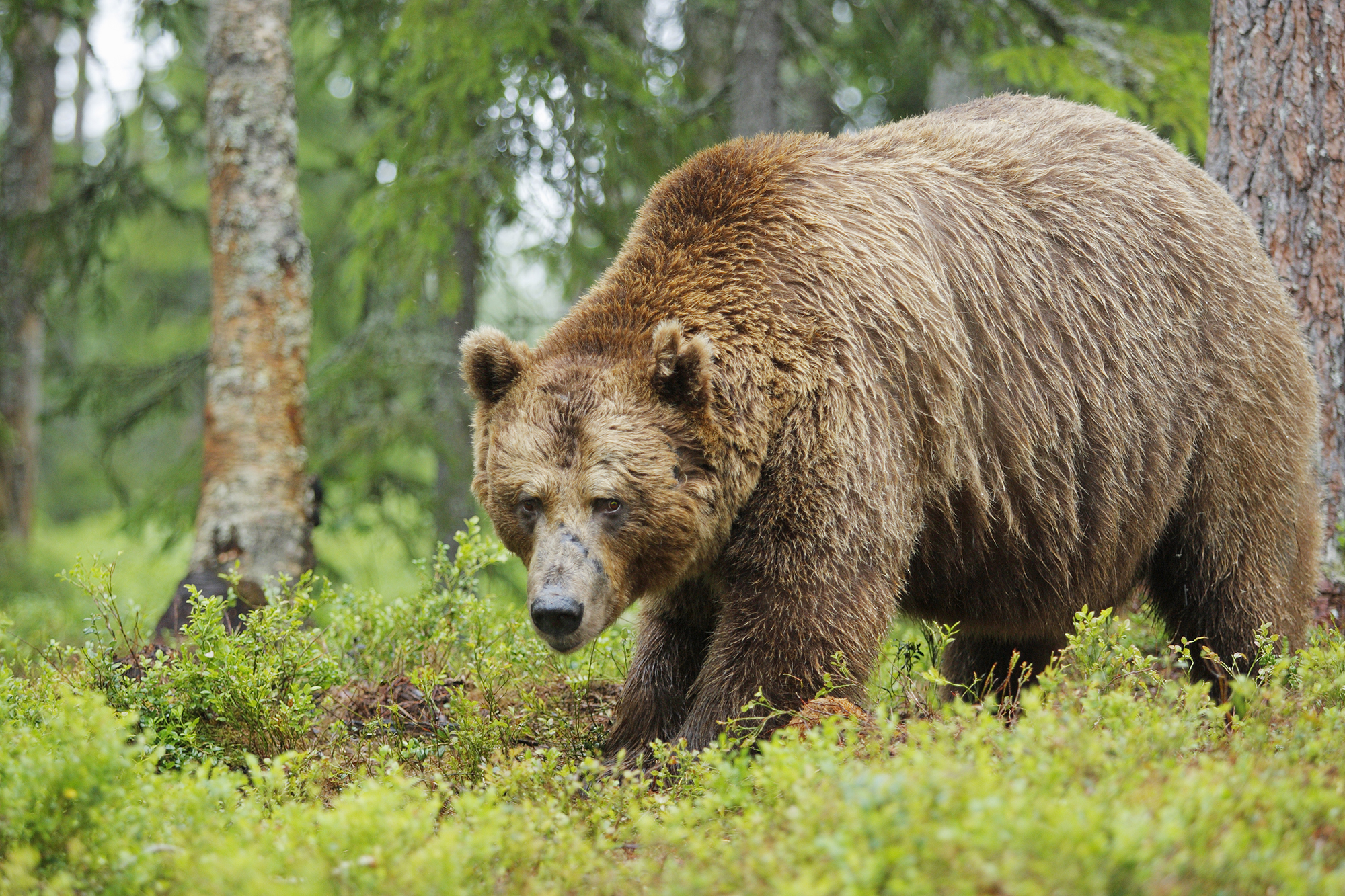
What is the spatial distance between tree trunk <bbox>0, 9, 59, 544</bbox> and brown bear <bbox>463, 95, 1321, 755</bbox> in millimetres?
9748

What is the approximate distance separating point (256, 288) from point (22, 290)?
6.63m

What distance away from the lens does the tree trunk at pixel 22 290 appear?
11922 mm

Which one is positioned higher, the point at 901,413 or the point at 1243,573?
the point at 901,413

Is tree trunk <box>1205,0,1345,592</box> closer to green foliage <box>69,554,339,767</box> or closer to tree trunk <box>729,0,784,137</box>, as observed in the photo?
tree trunk <box>729,0,784,137</box>

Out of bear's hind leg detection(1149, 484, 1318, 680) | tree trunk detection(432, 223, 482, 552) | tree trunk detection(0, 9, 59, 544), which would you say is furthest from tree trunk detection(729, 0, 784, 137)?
tree trunk detection(0, 9, 59, 544)

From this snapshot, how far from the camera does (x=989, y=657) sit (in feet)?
20.0

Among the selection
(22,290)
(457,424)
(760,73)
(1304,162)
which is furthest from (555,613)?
(22,290)

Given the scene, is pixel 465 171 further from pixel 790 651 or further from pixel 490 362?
pixel 790 651

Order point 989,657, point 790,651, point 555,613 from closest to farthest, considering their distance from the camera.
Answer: point 555,613
point 790,651
point 989,657

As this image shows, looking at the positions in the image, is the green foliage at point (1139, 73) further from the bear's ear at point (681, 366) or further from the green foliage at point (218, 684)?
the green foliage at point (218, 684)

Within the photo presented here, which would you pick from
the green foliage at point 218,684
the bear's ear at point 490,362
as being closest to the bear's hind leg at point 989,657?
the bear's ear at point 490,362

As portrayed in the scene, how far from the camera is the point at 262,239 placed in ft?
21.7

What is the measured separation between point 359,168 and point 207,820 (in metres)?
8.01

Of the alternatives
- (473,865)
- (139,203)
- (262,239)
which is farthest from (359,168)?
(473,865)
